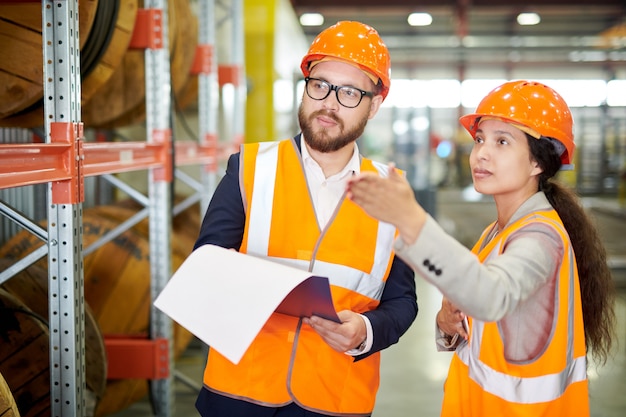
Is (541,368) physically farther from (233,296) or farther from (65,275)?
(65,275)

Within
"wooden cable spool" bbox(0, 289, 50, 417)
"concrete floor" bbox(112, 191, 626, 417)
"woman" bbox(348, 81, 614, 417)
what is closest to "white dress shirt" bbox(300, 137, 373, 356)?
"woman" bbox(348, 81, 614, 417)

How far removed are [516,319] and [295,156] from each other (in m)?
0.89

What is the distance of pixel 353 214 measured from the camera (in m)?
2.20

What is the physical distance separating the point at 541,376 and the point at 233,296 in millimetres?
869

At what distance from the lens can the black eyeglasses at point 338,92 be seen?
229cm

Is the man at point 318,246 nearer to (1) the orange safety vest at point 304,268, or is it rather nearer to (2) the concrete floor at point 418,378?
(1) the orange safety vest at point 304,268

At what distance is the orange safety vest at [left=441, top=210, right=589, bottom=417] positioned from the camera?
186 centimetres

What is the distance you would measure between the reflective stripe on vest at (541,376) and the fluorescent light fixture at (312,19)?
24.8m

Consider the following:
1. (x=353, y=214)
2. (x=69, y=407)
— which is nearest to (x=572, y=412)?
(x=353, y=214)

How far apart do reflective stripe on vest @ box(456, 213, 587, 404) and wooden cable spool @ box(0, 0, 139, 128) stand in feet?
6.86

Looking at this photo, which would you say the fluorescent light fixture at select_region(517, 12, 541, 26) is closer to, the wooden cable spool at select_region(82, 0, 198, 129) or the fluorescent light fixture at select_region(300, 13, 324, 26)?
the fluorescent light fixture at select_region(300, 13, 324, 26)

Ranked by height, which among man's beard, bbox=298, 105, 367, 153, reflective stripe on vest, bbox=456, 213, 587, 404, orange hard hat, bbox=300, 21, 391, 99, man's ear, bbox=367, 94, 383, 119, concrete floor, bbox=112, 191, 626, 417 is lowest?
concrete floor, bbox=112, 191, 626, 417

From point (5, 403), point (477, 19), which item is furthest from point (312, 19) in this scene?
point (5, 403)

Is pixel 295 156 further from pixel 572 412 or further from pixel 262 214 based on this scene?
pixel 572 412
